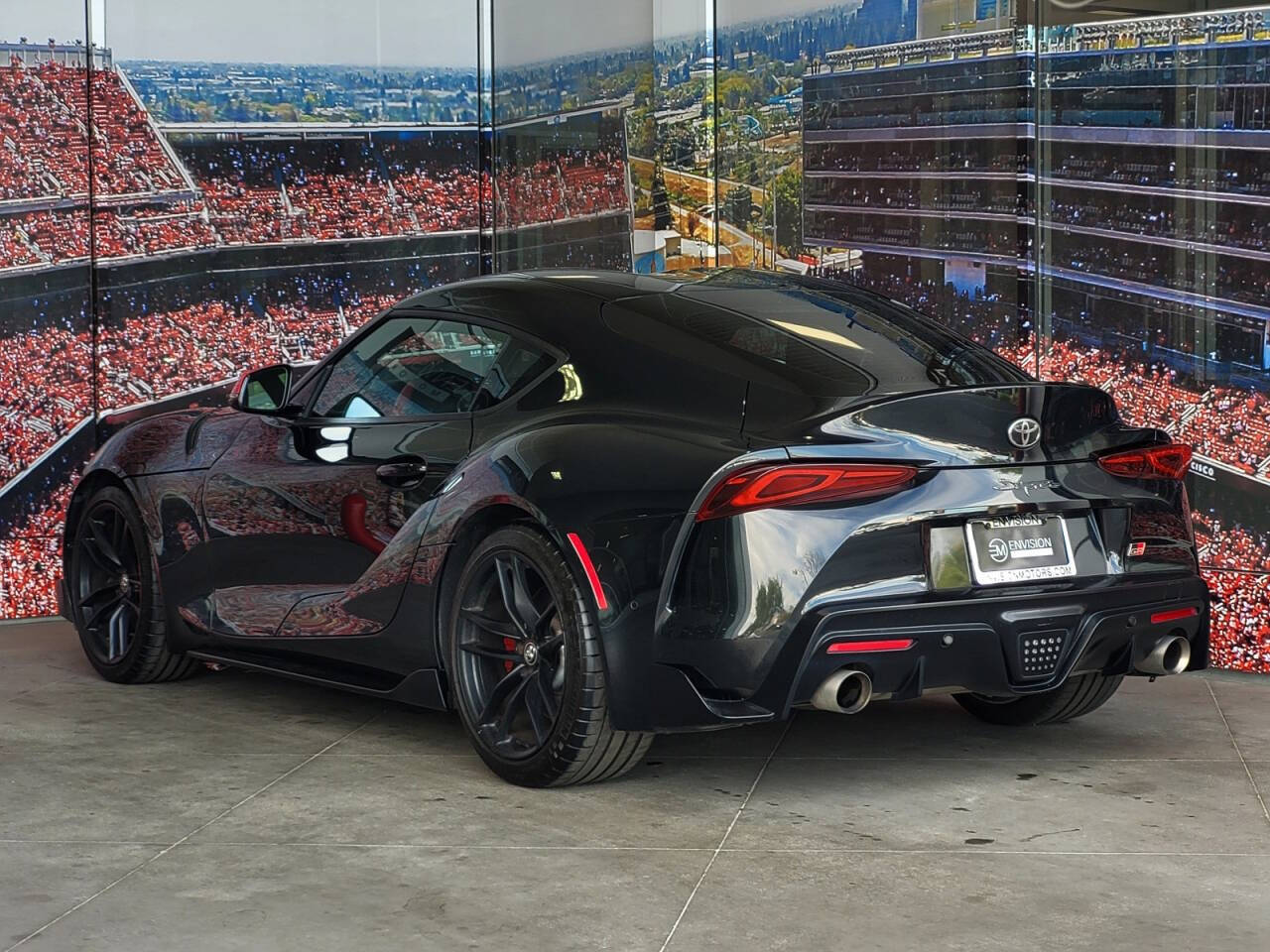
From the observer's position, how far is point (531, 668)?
4996mm

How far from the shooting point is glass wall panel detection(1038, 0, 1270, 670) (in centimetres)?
724

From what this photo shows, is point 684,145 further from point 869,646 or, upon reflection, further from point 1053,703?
point 869,646

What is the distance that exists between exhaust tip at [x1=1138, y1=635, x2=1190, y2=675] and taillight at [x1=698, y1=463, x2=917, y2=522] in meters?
1.09

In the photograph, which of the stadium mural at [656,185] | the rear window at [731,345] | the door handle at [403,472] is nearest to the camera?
the rear window at [731,345]

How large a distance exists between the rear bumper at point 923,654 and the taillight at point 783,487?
0.28 metres

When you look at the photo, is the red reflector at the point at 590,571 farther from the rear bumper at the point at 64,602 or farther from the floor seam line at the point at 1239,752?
the rear bumper at the point at 64,602

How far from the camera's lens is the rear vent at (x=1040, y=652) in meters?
4.71

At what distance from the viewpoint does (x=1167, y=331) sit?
7.55 meters

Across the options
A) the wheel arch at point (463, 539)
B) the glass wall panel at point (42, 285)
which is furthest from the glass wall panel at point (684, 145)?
the wheel arch at point (463, 539)

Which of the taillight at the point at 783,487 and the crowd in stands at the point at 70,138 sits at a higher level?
the crowd in stands at the point at 70,138

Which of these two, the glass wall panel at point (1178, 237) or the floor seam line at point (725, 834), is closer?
the floor seam line at point (725, 834)

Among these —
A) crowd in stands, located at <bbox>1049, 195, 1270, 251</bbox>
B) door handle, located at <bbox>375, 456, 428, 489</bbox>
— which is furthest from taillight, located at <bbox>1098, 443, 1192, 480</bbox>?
crowd in stands, located at <bbox>1049, 195, 1270, 251</bbox>

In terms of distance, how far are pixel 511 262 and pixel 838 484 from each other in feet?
18.6

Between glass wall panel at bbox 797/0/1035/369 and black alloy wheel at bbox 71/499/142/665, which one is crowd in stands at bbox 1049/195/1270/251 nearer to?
glass wall panel at bbox 797/0/1035/369
